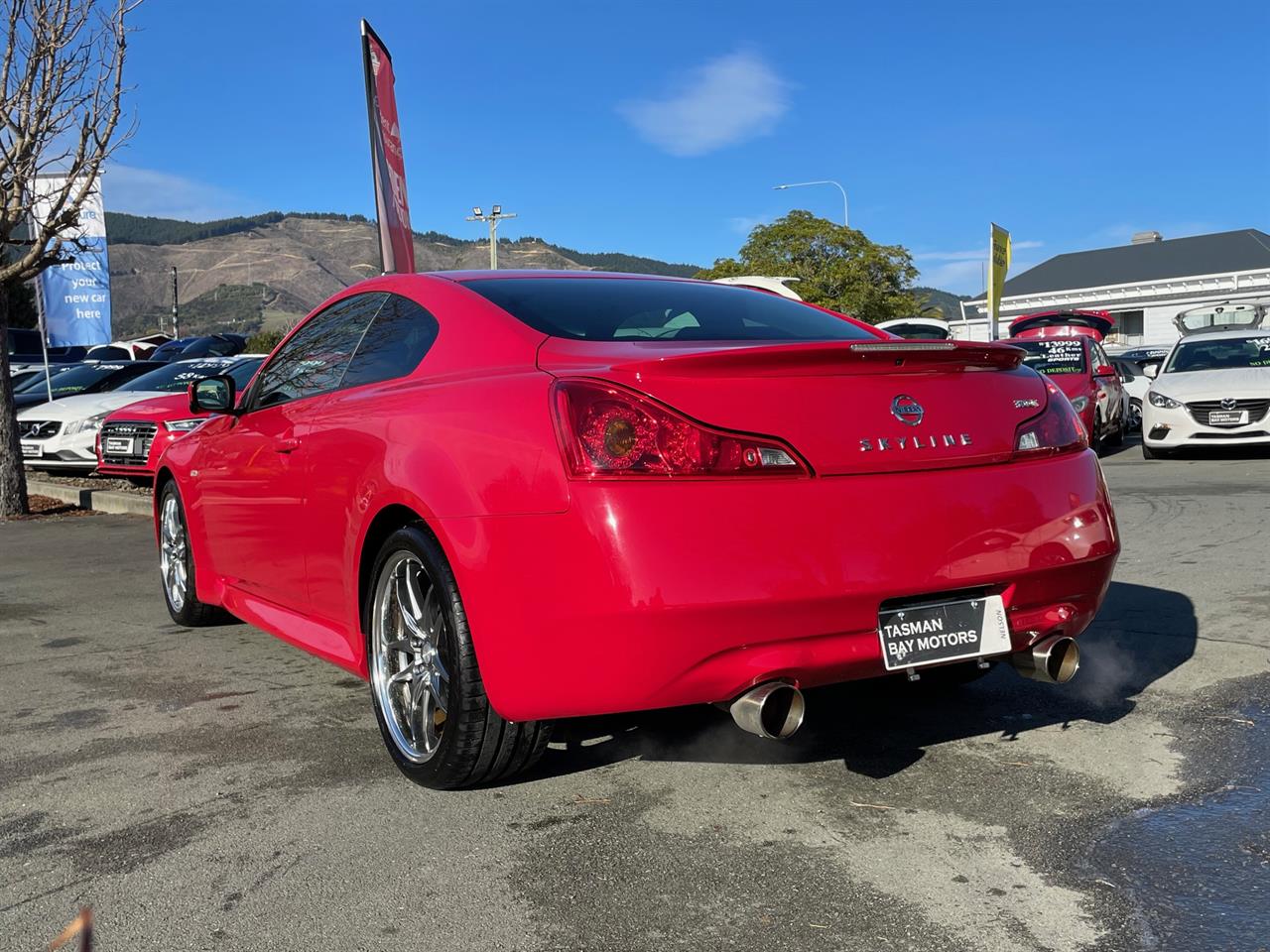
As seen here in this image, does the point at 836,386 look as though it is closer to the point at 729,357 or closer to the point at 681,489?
the point at 729,357

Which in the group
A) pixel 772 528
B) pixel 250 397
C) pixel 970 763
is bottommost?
pixel 970 763

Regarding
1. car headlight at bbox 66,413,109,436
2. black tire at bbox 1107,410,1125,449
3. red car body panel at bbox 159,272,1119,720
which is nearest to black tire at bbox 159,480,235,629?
red car body panel at bbox 159,272,1119,720

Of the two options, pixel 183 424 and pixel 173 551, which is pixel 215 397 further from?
pixel 183 424

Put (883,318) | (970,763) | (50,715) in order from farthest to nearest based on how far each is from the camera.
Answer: (883,318) < (50,715) < (970,763)

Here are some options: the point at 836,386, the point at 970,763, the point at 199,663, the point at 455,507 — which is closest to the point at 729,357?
the point at 836,386

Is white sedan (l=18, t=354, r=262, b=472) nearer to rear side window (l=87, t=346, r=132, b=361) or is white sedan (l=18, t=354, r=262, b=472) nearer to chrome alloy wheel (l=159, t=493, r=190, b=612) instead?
chrome alloy wheel (l=159, t=493, r=190, b=612)

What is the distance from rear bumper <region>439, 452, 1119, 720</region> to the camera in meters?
2.85

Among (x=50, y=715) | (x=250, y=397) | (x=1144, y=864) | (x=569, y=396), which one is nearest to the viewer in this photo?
(x=1144, y=864)

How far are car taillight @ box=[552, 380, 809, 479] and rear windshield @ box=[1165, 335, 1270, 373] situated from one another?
13106mm

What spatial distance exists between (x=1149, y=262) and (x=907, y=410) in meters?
69.1

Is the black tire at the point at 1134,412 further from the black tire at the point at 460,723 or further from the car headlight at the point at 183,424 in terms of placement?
the black tire at the point at 460,723

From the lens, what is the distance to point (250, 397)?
16.3 ft

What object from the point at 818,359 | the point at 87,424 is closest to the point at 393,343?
the point at 818,359

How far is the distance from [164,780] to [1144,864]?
264 centimetres
